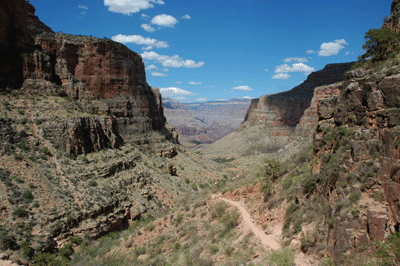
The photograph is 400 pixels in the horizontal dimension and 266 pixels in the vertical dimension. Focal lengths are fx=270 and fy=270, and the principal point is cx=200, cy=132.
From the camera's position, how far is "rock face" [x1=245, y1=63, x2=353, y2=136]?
342 feet

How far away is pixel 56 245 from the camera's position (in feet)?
81.7

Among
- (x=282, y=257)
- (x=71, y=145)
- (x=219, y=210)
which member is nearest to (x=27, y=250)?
(x=71, y=145)

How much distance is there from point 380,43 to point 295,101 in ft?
324

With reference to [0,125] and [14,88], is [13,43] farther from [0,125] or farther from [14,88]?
[0,125]

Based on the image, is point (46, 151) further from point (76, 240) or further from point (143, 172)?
point (143, 172)

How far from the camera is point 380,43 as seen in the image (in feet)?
50.3

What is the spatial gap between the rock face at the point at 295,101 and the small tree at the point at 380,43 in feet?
295

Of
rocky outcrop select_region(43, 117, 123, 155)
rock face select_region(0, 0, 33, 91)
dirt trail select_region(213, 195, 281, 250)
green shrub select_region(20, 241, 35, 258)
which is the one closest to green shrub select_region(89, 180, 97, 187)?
rocky outcrop select_region(43, 117, 123, 155)

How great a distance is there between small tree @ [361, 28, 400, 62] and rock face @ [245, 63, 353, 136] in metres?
90.1

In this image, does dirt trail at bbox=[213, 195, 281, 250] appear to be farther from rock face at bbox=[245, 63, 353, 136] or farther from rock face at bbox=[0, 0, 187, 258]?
rock face at bbox=[245, 63, 353, 136]

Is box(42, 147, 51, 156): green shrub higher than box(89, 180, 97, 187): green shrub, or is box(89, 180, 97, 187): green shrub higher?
box(42, 147, 51, 156): green shrub

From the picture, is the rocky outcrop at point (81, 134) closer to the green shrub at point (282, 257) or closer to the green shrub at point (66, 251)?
the green shrub at point (66, 251)

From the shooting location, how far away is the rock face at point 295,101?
104m

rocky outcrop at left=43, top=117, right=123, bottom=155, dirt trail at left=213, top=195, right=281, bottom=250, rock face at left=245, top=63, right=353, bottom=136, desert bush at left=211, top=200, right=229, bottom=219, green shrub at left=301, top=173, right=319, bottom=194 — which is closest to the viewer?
dirt trail at left=213, top=195, right=281, bottom=250
